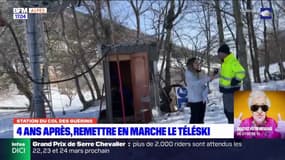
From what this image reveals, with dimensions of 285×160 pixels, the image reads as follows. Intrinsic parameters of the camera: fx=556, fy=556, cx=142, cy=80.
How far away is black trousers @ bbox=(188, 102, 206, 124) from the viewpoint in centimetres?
454

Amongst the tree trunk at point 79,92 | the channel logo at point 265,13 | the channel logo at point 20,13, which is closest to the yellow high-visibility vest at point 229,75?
the channel logo at point 265,13

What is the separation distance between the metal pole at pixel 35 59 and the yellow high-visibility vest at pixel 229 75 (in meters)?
1.51

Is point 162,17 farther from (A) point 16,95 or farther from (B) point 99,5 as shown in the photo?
(A) point 16,95

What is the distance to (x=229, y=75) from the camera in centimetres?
454

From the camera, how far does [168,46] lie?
6875mm

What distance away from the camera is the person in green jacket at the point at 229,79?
445 centimetres

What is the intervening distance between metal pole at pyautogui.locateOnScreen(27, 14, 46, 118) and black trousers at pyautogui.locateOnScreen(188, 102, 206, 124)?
49.2 inches

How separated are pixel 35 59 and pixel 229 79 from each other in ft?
5.38

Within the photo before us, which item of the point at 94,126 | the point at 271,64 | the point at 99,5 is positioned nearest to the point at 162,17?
the point at 99,5

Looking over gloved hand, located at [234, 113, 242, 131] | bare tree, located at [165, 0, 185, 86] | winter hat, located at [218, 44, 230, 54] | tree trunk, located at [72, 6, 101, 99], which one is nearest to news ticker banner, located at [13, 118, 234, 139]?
gloved hand, located at [234, 113, 242, 131]

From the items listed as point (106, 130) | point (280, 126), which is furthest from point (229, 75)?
point (106, 130)

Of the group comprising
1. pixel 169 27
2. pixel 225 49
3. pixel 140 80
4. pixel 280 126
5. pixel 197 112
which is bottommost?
pixel 280 126

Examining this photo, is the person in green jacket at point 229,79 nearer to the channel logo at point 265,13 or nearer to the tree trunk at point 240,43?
the tree trunk at point 240,43

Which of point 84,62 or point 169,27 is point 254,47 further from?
point 84,62
